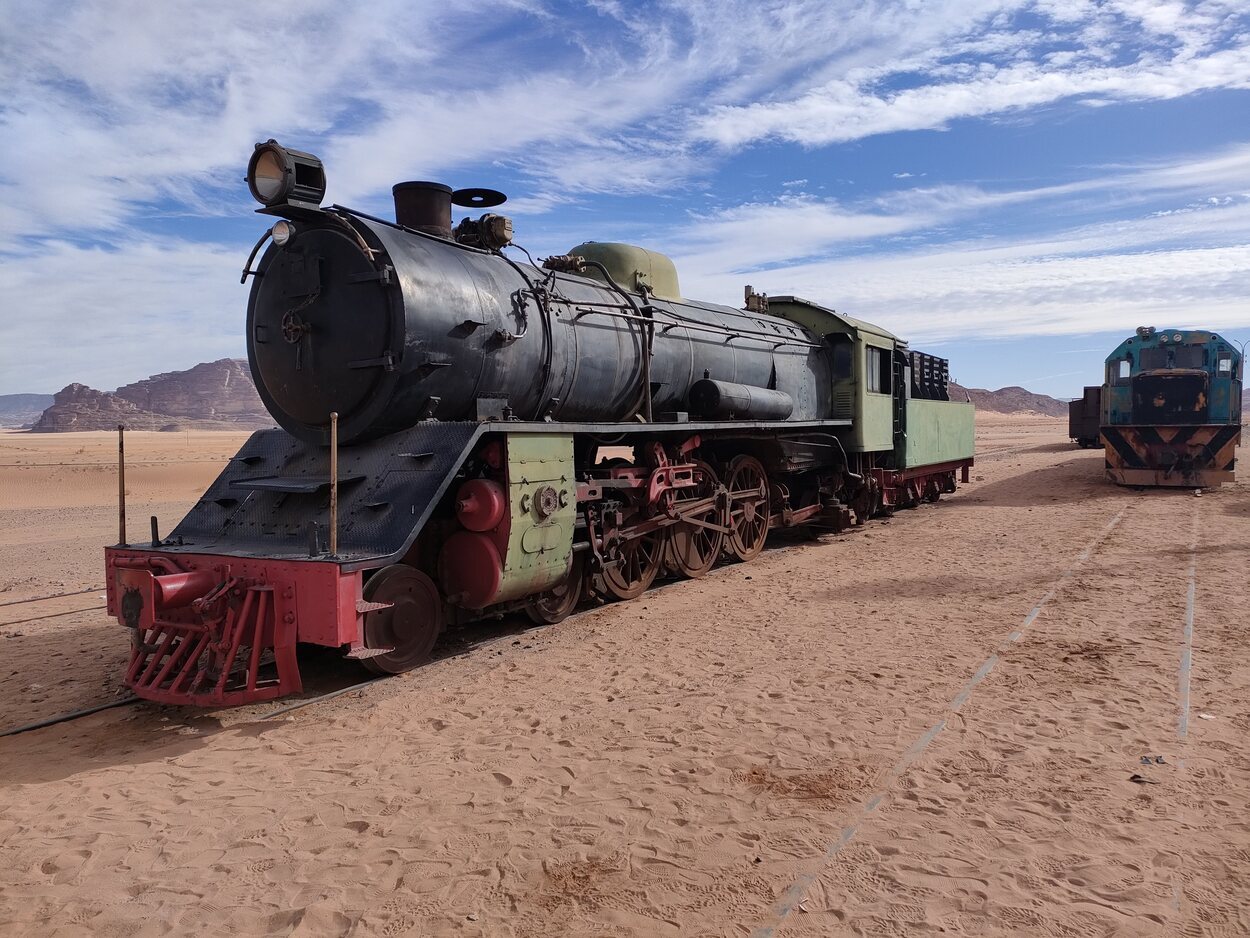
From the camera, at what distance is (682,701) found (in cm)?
517

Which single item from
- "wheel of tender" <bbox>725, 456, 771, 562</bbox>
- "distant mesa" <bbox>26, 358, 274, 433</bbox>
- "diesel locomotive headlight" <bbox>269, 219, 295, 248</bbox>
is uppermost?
"distant mesa" <bbox>26, 358, 274, 433</bbox>

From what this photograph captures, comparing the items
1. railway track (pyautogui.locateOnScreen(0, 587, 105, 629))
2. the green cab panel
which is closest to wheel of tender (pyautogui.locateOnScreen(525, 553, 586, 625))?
railway track (pyautogui.locateOnScreen(0, 587, 105, 629))

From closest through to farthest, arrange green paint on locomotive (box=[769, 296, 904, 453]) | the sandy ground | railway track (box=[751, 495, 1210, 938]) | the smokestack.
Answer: the sandy ground < railway track (box=[751, 495, 1210, 938]) < the smokestack < green paint on locomotive (box=[769, 296, 904, 453])

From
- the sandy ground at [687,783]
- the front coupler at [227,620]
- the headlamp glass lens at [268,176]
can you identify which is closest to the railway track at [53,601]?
the sandy ground at [687,783]

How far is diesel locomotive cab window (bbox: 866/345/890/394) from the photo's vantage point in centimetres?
1245

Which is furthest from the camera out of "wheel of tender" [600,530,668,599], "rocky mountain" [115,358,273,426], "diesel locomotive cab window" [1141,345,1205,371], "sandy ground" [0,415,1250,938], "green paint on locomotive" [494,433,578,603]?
Answer: "rocky mountain" [115,358,273,426]

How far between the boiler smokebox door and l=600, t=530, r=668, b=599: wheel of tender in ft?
9.51

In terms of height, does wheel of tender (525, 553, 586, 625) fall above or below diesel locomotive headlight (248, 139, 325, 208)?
below

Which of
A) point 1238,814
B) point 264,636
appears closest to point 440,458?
point 264,636

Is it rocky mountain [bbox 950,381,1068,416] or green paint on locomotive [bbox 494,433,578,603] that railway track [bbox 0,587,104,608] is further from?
rocky mountain [bbox 950,381,1068,416]

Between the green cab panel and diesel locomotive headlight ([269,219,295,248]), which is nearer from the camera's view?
diesel locomotive headlight ([269,219,295,248])

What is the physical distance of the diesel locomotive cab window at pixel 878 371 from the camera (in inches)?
490

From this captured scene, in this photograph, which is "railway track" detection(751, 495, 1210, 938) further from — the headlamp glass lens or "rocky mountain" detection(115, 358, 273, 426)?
"rocky mountain" detection(115, 358, 273, 426)

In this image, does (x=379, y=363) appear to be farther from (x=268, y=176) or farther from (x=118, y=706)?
(x=118, y=706)
